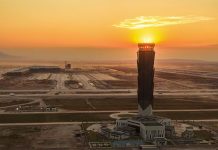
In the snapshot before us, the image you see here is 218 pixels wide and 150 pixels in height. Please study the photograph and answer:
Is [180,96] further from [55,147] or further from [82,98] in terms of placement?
[55,147]

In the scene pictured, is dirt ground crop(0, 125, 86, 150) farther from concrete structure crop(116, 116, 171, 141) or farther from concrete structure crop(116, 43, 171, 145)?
concrete structure crop(116, 43, 171, 145)

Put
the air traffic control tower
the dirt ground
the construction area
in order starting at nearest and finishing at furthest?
the dirt ground < the construction area < the air traffic control tower

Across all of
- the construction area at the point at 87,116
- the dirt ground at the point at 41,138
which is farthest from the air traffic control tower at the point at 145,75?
the dirt ground at the point at 41,138

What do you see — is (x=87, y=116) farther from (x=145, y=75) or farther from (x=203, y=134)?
(x=203, y=134)

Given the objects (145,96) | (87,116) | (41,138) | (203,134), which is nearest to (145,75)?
(145,96)

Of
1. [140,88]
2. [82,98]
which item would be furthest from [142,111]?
[82,98]

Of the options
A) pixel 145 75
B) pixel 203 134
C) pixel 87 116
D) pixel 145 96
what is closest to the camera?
pixel 203 134

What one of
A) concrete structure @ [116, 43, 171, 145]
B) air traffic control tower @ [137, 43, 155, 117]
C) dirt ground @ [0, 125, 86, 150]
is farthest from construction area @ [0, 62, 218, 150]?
air traffic control tower @ [137, 43, 155, 117]

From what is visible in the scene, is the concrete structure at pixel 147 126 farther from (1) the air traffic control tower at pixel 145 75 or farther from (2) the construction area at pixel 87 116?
(1) the air traffic control tower at pixel 145 75

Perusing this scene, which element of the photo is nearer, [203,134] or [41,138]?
[41,138]

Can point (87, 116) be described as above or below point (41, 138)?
above
